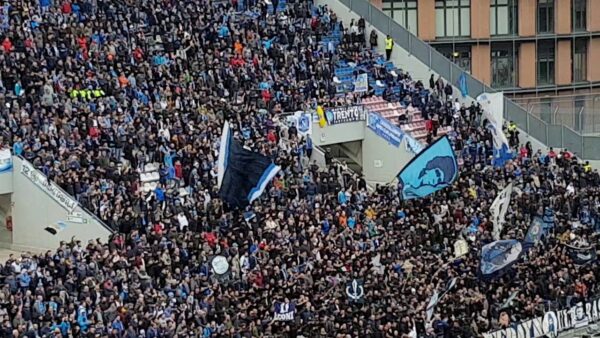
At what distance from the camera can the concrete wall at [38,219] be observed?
38.2 m

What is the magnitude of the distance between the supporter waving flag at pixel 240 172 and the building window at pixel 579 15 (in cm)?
3149

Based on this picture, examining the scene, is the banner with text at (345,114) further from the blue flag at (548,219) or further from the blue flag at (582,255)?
the blue flag at (582,255)

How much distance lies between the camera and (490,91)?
53.9 meters

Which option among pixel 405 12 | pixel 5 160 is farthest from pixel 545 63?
pixel 5 160

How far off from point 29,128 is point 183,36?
415 inches

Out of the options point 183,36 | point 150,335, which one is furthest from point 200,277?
point 183,36

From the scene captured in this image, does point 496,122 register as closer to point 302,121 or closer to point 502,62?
point 302,121

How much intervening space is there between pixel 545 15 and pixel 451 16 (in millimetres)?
4516

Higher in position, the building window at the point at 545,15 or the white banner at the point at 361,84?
the building window at the point at 545,15

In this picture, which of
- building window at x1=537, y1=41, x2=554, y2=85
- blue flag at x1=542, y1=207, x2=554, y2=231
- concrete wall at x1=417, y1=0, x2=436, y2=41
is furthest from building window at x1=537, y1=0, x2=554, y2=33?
blue flag at x1=542, y1=207, x2=554, y2=231

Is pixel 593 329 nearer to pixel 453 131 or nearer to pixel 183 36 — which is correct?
pixel 453 131

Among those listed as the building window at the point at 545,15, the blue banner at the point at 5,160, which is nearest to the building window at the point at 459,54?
the building window at the point at 545,15

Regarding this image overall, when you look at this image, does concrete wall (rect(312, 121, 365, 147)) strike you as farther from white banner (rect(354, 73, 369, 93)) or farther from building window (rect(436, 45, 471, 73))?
building window (rect(436, 45, 471, 73))

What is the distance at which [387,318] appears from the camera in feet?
107
